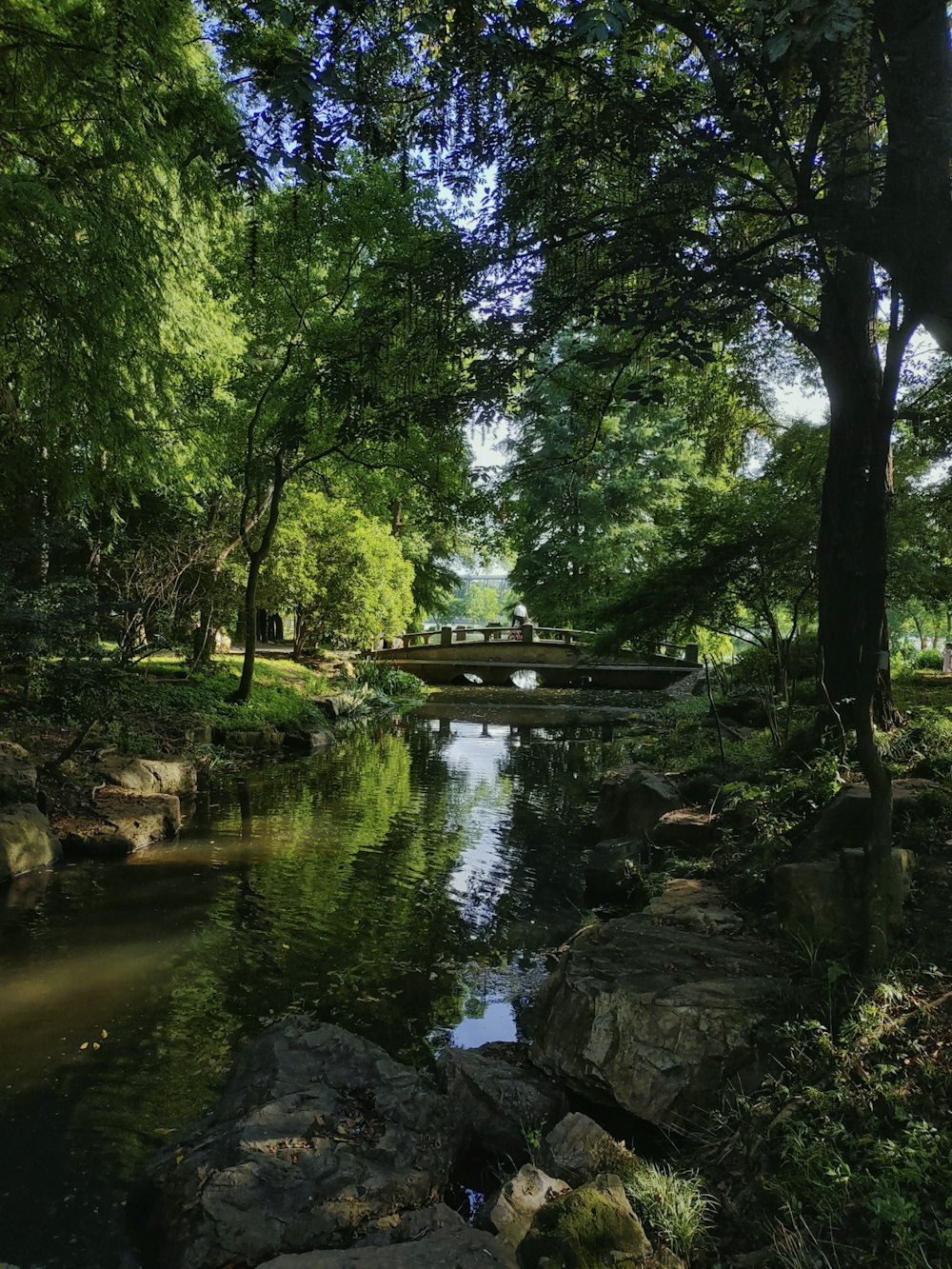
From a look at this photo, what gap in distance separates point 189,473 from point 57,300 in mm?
4770

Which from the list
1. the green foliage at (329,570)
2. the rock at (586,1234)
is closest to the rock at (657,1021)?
the rock at (586,1234)

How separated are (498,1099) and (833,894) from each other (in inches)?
75.2

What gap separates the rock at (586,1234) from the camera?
2.50 m

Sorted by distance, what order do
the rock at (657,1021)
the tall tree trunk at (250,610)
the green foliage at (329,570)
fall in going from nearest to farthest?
1. the rock at (657,1021)
2. the tall tree trunk at (250,610)
3. the green foliage at (329,570)

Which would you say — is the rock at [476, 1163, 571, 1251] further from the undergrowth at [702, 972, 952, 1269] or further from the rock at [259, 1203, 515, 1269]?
the undergrowth at [702, 972, 952, 1269]

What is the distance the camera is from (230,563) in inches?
664

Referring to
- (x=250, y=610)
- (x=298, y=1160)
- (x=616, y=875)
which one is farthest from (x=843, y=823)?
(x=250, y=610)

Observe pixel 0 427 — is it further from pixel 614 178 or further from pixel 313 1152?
pixel 313 1152

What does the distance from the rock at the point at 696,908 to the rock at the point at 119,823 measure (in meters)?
5.32

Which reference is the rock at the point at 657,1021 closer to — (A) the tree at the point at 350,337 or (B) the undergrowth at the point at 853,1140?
(B) the undergrowth at the point at 853,1140

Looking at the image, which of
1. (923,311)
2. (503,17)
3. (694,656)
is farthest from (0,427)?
(694,656)

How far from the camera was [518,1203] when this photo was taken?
112 inches

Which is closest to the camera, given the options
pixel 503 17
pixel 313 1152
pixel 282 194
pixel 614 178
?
pixel 313 1152

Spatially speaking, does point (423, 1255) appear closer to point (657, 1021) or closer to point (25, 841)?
point (657, 1021)
